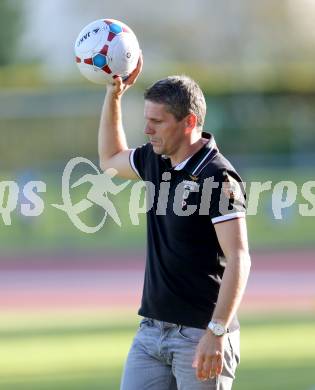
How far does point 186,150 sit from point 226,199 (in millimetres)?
444

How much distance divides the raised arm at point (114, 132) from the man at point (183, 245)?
60 centimetres

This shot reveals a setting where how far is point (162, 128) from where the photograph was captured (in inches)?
222

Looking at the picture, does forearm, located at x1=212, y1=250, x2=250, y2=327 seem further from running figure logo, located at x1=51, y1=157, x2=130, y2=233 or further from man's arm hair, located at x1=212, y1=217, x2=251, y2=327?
running figure logo, located at x1=51, y1=157, x2=130, y2=233

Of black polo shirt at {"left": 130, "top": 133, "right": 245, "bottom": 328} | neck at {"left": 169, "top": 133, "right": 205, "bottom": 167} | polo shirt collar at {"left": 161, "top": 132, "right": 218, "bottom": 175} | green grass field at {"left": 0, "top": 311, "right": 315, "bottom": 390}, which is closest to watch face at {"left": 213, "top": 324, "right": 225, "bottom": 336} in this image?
black polo shirt at {"left": 130, "top": 133, "right": 245, "bottom": 328}

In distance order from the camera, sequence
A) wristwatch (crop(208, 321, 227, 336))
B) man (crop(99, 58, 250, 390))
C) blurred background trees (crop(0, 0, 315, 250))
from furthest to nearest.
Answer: blurred background trees (crop(0, 0, 315, 250)), man (crop(99, 58, 250, 390)), wristwatch (crop(208, 321, 227, 336))

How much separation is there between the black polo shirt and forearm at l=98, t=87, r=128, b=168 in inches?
33.5

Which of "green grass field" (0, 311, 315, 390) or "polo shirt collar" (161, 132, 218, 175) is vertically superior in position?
Answer: "polo shirt collar" (161, 132, 218, 175)

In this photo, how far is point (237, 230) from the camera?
5.37m

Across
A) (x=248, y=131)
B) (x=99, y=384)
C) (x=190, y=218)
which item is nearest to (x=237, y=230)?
(x=190, y=218)

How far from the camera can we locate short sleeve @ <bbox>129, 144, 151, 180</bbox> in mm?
6125

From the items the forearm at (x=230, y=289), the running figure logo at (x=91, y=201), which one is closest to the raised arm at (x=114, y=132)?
the forearm at (x=230, y=289)

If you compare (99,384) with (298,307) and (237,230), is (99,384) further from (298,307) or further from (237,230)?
(298,307)

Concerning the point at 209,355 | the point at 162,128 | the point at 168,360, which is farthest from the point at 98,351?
the point at 209,355

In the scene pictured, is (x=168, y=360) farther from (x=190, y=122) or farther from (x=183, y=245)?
(x=190, y=122)
